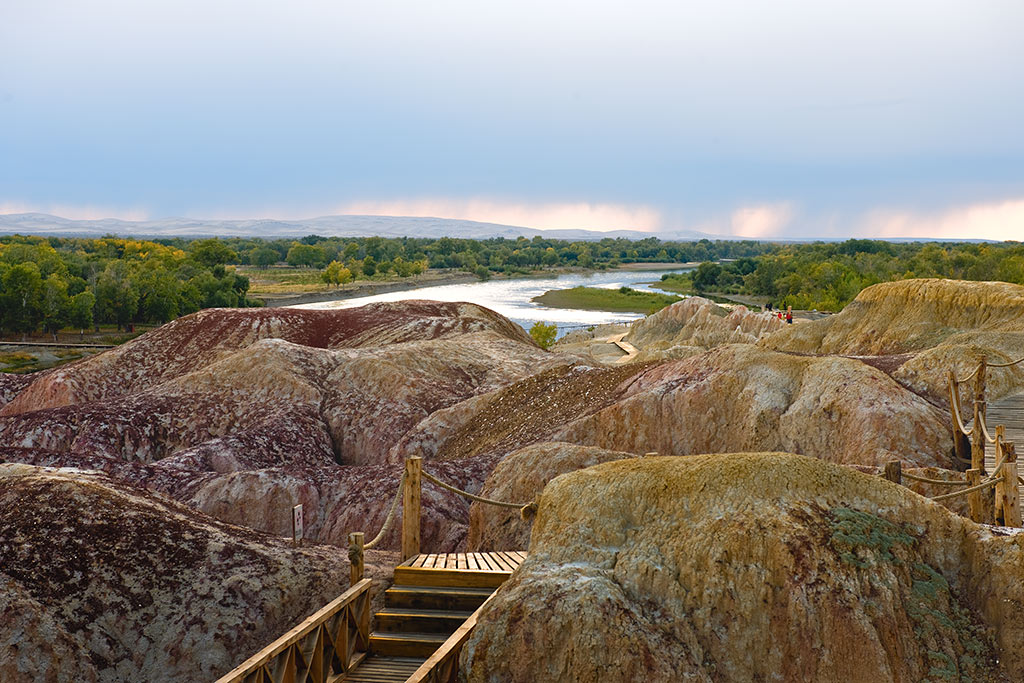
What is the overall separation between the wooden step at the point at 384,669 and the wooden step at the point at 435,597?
69 centimetres

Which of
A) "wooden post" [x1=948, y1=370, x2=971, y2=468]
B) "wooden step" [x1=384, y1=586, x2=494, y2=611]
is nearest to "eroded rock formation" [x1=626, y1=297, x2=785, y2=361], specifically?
"wooden post" [x1=948, y1=370, x2=971, y2=468]

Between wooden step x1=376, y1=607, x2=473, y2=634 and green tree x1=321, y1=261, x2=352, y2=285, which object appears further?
green tree x1=321, y1=261, x2=352, y2=285

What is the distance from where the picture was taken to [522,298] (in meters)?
143

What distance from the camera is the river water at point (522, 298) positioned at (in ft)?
364

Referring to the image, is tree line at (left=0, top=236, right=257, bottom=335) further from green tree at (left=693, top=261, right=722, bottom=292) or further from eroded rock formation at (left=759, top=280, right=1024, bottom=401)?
green tree at (left=693, top=261, right=722, bottom=292)

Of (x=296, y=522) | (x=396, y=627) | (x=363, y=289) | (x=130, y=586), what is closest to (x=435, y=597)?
(x=396, y=627)

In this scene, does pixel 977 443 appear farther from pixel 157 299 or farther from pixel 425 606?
pixel 157 299

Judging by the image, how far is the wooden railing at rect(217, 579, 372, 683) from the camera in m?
8.18

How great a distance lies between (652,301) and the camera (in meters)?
128

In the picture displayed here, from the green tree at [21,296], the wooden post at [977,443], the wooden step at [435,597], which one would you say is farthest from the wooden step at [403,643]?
the green tree at [21,296]

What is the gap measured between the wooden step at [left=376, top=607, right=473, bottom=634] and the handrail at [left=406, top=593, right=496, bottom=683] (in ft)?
4.49

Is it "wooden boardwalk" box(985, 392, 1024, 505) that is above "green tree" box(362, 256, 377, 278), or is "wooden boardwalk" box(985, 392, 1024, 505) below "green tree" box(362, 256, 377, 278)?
above

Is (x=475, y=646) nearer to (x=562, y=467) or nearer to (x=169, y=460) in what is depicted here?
(x=562, y=467)

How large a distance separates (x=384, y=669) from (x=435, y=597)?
103cm
